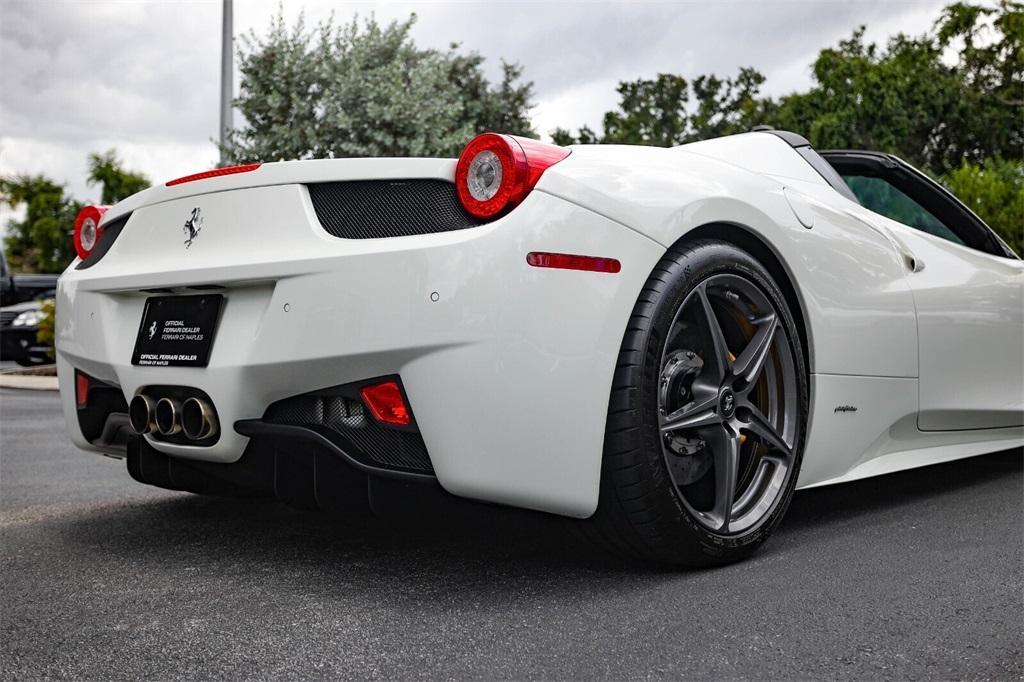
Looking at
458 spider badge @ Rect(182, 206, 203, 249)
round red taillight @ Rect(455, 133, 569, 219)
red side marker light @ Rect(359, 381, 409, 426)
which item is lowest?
red side marker light @ Rect(359, 381, 409, 426)

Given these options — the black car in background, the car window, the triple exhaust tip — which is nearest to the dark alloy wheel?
the triple exhaust tip

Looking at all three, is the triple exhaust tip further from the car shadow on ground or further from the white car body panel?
the car shadow on ground

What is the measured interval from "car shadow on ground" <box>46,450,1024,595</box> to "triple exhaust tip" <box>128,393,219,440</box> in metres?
0.40

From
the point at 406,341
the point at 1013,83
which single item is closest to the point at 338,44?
the point at 406,341

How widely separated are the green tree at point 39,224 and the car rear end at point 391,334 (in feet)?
177

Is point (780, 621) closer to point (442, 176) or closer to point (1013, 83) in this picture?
point (442, 176)

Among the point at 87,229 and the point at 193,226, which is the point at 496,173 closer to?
the point at 193,226

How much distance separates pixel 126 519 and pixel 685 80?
46.4 metres

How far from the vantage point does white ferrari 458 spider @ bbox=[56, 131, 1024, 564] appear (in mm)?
2457

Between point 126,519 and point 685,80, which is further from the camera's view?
point 685,80

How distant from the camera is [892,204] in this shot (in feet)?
13.5

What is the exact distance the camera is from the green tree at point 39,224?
181ft

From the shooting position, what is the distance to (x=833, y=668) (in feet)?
6.89

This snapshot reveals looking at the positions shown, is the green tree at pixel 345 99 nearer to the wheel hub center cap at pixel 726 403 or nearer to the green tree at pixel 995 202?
the green tree at pixel 995 202
